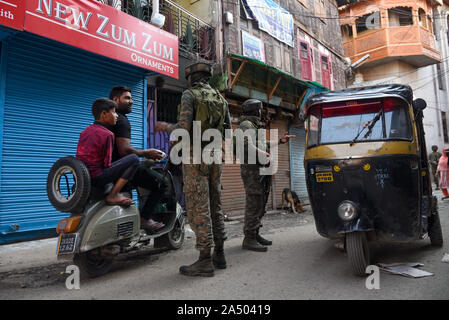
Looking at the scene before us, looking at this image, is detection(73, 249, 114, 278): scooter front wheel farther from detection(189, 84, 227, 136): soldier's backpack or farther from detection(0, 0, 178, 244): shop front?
detection(0, 0, 178, 244): shop front

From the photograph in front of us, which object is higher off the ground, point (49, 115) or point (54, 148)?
point (49, 115)

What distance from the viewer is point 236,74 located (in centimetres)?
925

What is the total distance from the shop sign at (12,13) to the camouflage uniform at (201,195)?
129 inches

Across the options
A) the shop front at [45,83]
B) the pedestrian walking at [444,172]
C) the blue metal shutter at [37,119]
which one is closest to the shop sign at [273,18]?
the shop front at [45,83]

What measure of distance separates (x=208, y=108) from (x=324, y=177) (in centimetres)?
146

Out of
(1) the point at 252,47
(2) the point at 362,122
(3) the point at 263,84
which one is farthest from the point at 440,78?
(2) the point at 362,122

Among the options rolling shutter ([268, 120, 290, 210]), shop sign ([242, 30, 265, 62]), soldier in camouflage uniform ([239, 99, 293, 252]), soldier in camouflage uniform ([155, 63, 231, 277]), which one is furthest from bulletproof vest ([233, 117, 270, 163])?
rolling shutter ([268, 120, 290, 210])

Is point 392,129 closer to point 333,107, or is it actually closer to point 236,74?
point 333,107

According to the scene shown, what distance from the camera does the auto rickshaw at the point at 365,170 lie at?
3.04m

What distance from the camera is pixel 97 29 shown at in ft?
19.2

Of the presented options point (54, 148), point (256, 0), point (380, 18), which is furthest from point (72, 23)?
point (380, 18)

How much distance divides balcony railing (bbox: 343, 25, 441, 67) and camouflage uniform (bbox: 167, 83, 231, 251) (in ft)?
63.8

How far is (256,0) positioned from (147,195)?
921 cm

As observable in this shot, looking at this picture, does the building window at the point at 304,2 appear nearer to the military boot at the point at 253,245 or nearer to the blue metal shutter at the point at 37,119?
the blue metal shutter at the point at 37,119
